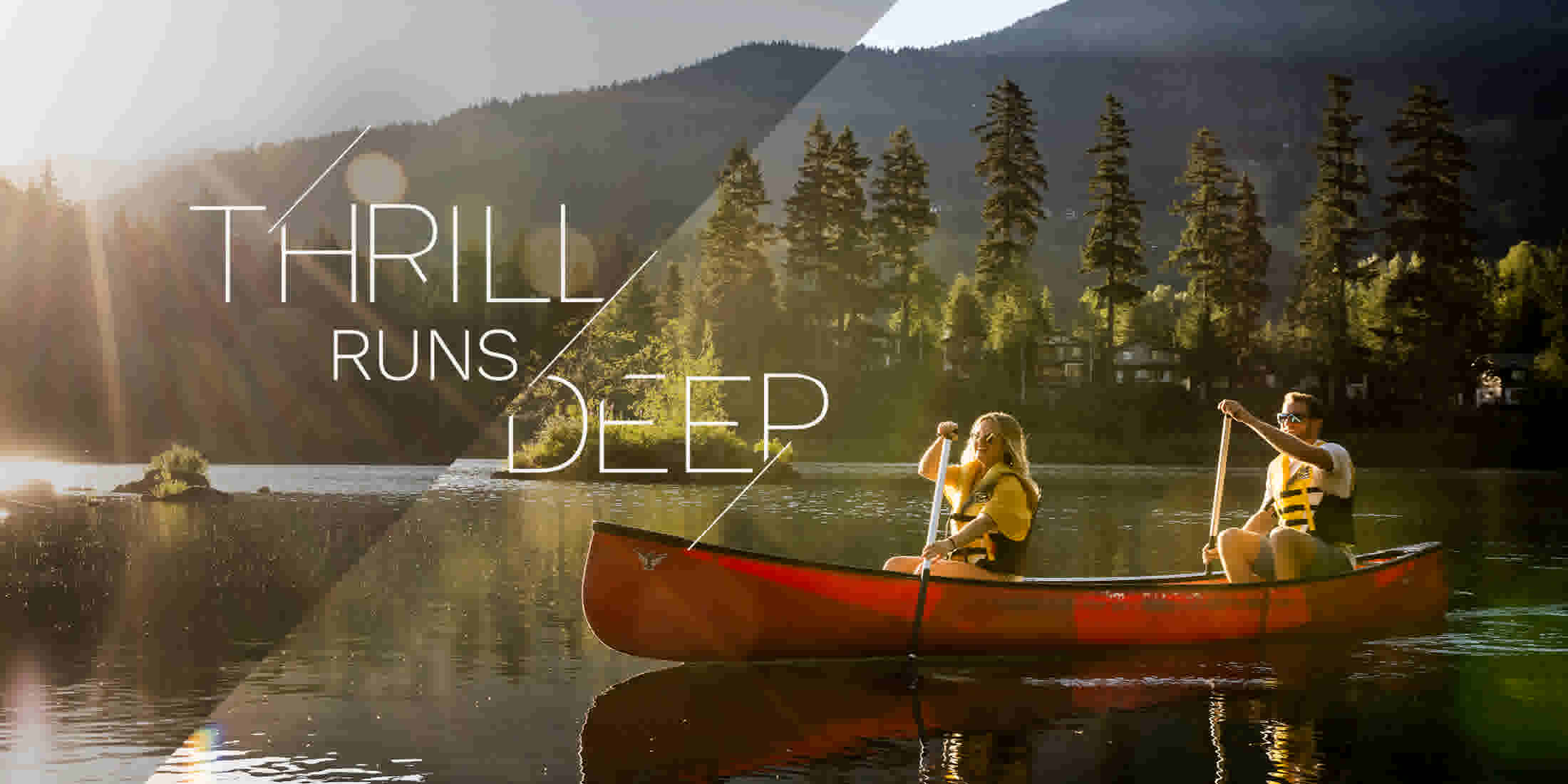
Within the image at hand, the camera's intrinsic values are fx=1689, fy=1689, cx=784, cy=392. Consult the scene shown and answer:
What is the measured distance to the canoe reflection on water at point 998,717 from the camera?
1064cm

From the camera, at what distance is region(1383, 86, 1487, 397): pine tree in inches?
2886

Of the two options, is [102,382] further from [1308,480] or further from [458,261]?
[1308,480]

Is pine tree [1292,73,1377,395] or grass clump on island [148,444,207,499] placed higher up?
pine tree [1292,73,1377,395]

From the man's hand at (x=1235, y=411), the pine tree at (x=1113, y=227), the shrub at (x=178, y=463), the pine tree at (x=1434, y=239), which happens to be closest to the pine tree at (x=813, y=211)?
the pine tree at (x=1113, y=227)

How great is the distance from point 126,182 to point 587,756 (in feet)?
428

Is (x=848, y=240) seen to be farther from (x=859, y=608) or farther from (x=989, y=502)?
(x=989, y=502)

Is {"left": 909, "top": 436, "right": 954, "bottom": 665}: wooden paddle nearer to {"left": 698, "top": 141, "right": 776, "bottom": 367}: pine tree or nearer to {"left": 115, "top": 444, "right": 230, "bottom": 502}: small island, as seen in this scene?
{"left": 115, "top": 444, "right": 230, "bottom": 502}: small island

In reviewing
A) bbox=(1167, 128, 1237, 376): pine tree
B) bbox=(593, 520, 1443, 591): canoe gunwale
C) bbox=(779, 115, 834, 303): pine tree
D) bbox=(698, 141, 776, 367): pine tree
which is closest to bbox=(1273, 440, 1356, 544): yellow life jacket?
bbox=(593, 520, 1443, 591): canoe gunwale

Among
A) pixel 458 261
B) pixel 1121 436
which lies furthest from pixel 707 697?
pixel 458 261

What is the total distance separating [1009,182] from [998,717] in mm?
73672

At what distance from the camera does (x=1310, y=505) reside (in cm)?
1471

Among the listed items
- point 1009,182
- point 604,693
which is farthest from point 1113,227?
point 604,693

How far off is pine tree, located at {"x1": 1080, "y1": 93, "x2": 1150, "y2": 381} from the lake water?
54218 millimetres

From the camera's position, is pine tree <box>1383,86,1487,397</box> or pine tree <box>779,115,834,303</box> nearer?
pine tree <box>1383,86,1487,397</box>
